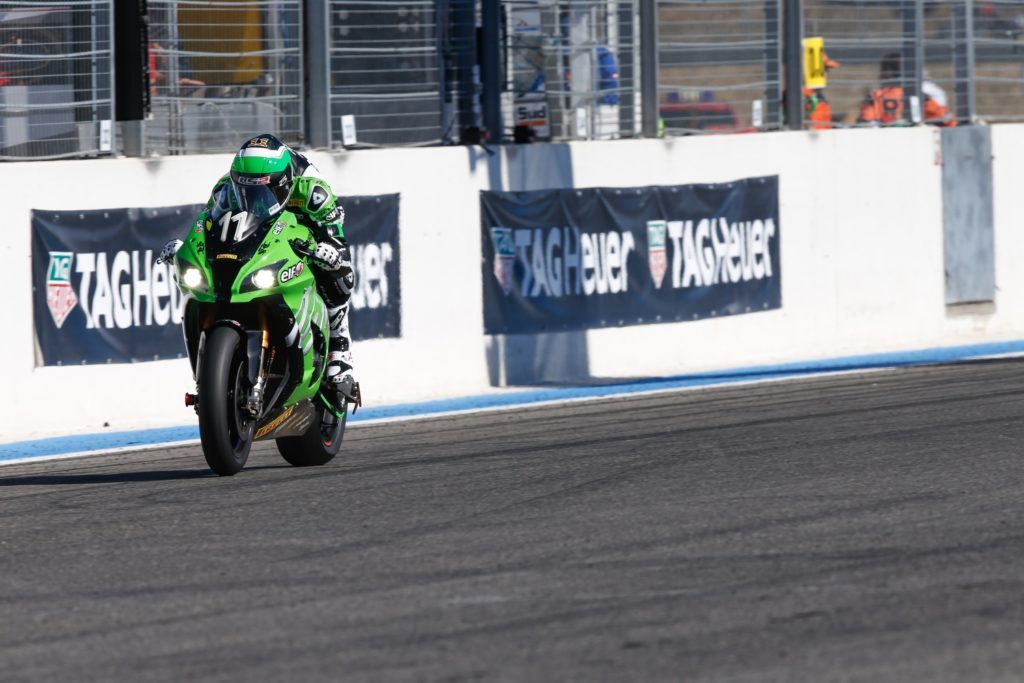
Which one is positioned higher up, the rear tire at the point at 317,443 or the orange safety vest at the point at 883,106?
the orange safety vest at the point at 883,106

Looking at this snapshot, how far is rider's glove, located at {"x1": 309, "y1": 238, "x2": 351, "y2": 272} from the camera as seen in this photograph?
9.37m

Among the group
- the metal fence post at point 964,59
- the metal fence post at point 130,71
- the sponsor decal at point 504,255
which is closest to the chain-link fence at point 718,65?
the metal fence post at point 964,59

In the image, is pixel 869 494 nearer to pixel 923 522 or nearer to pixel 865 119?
Result: pixel 923 522

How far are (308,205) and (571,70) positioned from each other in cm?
679

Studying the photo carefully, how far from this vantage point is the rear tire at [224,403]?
8695 millimetres

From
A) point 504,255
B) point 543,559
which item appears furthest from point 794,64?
point 543,559

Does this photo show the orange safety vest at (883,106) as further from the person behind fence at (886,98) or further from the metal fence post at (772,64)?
the metal fence post at (772,64)

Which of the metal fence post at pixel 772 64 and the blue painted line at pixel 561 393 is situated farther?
the metal fence post at pixel 772 64

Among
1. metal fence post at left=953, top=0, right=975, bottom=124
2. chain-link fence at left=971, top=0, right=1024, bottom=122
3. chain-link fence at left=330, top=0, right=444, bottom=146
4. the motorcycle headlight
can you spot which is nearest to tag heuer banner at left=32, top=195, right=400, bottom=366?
chain-link fence at left=330, top=0, right=444, bottom=146

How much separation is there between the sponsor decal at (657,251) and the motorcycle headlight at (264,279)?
22.6 ft

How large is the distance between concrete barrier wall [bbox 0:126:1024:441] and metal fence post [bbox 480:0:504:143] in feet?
1.36

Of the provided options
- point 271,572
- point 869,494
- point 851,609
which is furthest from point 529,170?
point 851,609

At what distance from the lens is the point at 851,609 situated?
237 inches

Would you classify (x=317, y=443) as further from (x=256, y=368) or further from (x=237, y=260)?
(x=237, y=260)
